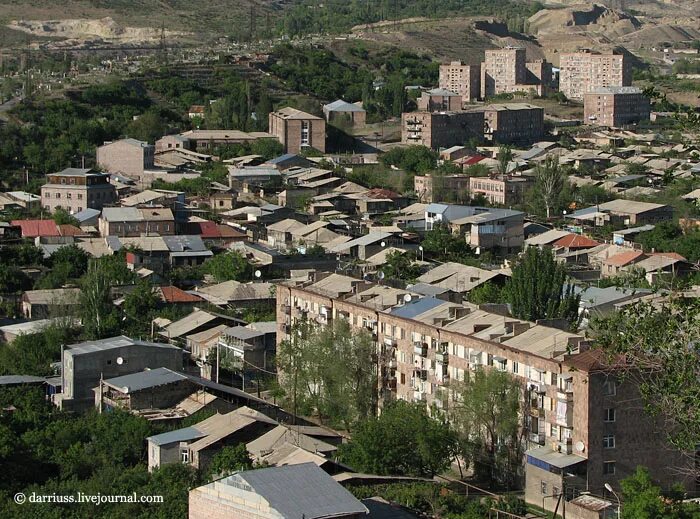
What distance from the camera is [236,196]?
43531 mm

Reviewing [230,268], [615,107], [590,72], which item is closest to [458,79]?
[590,72]

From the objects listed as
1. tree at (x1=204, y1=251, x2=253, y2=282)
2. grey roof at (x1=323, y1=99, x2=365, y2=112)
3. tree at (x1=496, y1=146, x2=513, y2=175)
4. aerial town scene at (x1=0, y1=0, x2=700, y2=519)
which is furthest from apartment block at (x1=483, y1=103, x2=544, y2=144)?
tree at (x1=204, y1=251, x2=253, y2=282)

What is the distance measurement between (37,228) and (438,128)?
921 inches

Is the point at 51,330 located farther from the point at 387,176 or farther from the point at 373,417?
the point at 387,176

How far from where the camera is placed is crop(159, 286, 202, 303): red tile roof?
98.5ft

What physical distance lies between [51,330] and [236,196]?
57.1 feet

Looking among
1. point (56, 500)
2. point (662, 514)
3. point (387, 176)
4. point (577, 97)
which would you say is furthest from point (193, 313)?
point (577, 97)

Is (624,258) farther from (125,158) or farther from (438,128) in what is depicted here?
(438,128)

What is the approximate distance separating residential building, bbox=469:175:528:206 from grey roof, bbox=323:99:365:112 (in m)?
14.5

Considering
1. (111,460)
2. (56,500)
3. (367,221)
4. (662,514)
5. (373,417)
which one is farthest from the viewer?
(367,221)

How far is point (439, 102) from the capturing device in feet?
207

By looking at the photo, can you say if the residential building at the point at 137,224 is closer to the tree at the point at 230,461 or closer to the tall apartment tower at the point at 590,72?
the tree at the point at 230,461

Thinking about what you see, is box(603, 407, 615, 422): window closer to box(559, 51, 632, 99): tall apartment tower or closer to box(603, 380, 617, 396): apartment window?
box(603, 380, 617, 396): apartment window

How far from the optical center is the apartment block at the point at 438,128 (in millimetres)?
57438
